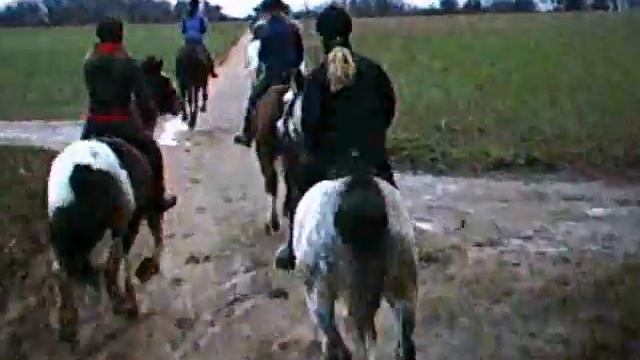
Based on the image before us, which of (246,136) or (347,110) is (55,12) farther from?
(347,110)

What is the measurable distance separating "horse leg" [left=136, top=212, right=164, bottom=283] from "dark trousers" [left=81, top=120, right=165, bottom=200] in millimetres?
262

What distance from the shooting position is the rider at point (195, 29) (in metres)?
A: 22.1

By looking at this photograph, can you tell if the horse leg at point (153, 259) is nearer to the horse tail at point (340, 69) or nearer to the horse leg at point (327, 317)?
the horse leg at point (327, 317)

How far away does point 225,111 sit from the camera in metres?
24.9

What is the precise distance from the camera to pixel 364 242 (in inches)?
247

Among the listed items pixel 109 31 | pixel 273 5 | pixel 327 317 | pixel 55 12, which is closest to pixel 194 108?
pixel 273 5

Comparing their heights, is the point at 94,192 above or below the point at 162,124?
above

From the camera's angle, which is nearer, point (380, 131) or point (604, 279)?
point (380, 131)

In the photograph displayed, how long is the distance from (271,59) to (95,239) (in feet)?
16.2

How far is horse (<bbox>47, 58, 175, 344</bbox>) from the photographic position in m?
7.75

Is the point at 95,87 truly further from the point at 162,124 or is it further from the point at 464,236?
the point at 162,124

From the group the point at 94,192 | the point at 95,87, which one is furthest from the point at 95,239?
the point at 95,87

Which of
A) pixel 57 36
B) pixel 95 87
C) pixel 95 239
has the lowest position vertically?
pixel 57 36

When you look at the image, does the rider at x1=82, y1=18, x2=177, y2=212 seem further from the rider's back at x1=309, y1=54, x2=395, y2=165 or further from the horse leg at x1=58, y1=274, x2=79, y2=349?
the rider's back at x1=309, y1=54, x2=395, y2=165
